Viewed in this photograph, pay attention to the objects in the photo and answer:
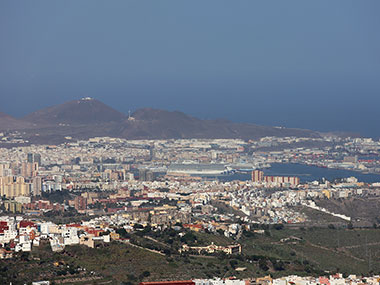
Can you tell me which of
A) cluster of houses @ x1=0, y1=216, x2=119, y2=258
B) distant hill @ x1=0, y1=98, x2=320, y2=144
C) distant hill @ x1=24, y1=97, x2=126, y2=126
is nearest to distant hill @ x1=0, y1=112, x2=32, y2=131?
distant hill @ x1=0, y1=98, x2=320, y2=144

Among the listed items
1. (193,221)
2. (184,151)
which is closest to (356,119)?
(184,151)

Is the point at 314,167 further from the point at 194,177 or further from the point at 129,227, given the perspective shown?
the point at 129,227

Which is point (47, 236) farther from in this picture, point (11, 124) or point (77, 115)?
point (77, 115)

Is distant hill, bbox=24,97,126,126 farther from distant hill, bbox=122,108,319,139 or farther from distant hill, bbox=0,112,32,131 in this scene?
distant hill, bbox=122,108,319,139

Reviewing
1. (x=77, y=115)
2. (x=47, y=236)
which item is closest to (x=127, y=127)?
(x=77, y=115)

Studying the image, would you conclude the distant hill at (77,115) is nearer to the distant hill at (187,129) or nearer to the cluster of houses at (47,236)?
the distant hill at (187,129)

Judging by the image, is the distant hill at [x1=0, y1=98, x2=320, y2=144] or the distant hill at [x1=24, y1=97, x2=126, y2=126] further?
the distant hill at [x1=24, y1=97, x2=126, y2=126]

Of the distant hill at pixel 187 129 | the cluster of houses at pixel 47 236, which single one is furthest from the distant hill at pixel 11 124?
the cluster of houses at pixel 47 236
